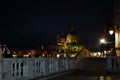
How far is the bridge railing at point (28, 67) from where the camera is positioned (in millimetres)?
18611

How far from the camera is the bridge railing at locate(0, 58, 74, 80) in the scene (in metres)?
18.6

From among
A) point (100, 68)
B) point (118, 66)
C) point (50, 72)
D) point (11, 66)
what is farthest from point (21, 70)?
point (100, 68)

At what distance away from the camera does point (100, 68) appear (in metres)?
37.9

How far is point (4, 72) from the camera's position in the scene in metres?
18.3

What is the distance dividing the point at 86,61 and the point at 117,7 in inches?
495

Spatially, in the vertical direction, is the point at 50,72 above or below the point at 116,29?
below

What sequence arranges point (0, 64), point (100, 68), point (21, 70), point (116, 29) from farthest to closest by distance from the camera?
1. point (116, 29)
2. point (100, 68)
3. point (21, 70)
4. point (0, 64)

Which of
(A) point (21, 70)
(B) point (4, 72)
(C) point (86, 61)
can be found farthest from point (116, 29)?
(B) point (4, 72)

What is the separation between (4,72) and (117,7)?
32701 mm

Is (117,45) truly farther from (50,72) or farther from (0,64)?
(0,64)

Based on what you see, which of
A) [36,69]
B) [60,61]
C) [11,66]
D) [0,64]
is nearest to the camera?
[0,64]

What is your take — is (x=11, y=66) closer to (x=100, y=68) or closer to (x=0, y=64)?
(x=0, y=64)

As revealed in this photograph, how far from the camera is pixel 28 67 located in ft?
73.1

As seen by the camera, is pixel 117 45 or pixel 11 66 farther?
pixel 117 45
